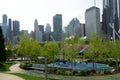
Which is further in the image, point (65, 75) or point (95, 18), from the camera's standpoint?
point (95, 18)

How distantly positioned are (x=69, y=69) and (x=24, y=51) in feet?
56.6

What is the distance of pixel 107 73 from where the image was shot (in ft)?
117

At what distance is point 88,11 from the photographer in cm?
14575

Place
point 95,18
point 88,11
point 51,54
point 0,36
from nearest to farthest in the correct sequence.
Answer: point 51,54 < point 0,36 < point 95,18 < point 88,11

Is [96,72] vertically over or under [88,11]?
under

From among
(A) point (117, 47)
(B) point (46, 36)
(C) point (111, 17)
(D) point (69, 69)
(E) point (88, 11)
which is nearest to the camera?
(D) point (69, 69)

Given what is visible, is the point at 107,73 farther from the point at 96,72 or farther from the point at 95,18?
the point at 95,18

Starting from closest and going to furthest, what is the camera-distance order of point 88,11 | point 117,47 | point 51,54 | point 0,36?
point 117,47, point 51,54, point 0,36, point 88,11

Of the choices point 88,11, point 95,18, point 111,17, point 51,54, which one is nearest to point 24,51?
point 51,54

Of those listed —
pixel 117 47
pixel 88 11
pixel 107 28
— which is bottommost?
pixel 117 47

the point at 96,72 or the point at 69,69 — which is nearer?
the point at 96,72

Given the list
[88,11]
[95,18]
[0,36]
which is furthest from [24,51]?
[88,11]

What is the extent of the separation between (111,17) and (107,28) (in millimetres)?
18581

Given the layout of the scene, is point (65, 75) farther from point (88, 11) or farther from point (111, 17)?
point (88, 11)
